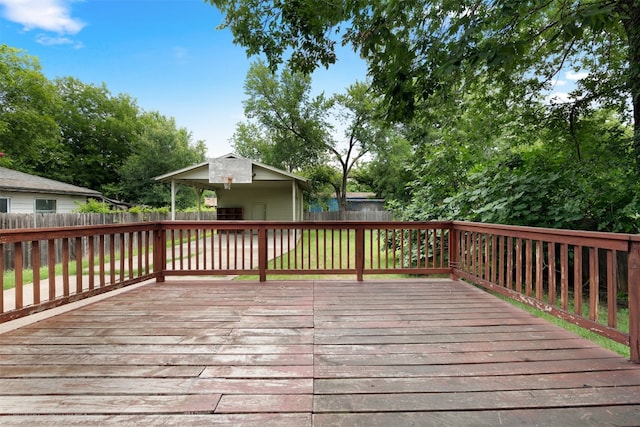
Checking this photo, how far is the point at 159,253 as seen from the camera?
4.31 meters

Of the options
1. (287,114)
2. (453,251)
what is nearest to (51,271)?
(453,251)

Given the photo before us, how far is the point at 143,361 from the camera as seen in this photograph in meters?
1.96

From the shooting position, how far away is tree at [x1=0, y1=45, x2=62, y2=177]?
13.3 m

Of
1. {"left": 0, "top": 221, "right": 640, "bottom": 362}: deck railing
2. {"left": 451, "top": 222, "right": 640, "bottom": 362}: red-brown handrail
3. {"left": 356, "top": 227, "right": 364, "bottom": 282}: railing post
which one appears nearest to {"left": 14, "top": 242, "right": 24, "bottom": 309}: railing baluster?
{"left": 0, "top": 221, "right": 640, "bottom": 362}: deck railing

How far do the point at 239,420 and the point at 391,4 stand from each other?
3.48 metres

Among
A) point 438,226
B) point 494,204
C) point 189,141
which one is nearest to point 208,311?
point 438,226

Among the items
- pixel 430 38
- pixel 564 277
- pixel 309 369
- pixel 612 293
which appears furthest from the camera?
pixel 430 38

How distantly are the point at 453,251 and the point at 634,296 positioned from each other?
2.43 m

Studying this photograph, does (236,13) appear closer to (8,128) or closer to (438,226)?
(438,226)

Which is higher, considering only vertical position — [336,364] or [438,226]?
[438,226]

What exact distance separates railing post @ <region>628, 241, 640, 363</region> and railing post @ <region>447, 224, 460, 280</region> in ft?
7.55

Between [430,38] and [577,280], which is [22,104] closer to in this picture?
[430,38]

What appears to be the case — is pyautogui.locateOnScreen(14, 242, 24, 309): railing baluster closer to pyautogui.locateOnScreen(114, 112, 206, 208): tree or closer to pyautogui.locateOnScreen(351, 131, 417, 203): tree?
pyautogui.locateOnScreen(351, 131, 417, 203): tree

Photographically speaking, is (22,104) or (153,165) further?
(153,165)
